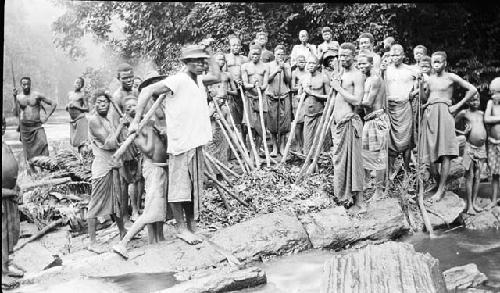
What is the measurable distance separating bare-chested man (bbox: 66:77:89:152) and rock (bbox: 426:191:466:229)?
2.97 m

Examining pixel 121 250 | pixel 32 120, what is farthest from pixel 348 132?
pixel 32 120

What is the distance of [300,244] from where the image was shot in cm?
415

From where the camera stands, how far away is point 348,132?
15.6 ft

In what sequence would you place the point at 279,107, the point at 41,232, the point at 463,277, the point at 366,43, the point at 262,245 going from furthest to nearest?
the point at 279,107 < the point at 366,43 < the point at 41,232 < the point at 262,245 < the point at 463,277

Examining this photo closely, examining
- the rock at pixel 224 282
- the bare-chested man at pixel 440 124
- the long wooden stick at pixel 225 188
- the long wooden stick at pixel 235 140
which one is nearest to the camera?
the rock at pixel 224 282

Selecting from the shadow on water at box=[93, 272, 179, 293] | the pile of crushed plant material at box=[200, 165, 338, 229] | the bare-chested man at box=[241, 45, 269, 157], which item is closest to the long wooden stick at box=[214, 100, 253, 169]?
the pile of crushed plant material at box=[200, 165, 338, 229]

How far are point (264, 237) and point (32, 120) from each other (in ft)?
5.90

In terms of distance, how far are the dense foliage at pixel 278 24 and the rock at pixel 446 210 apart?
1069 millimetres

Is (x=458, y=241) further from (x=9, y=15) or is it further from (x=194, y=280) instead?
(x=9, y=15)

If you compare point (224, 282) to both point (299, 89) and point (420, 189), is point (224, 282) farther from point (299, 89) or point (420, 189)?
point (299, 89)

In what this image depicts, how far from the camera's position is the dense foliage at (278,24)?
397 centimetres

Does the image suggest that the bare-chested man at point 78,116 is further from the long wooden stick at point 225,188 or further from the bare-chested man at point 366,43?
the bare-chested man at point 366,43

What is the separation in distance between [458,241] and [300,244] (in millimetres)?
1291

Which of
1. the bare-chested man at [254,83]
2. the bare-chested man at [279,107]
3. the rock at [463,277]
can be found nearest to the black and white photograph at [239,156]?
the rock at [463,277]
